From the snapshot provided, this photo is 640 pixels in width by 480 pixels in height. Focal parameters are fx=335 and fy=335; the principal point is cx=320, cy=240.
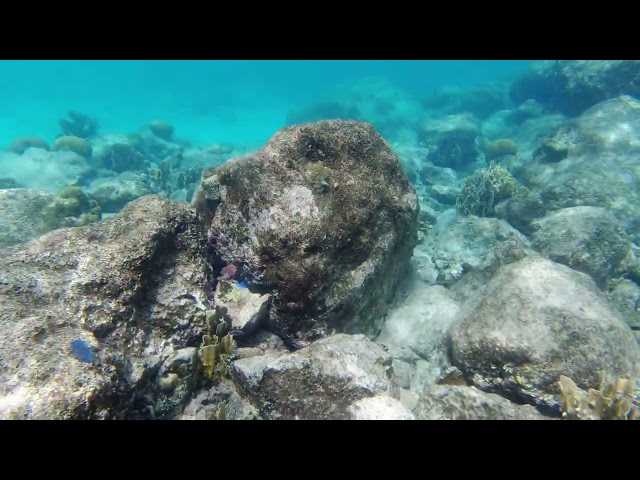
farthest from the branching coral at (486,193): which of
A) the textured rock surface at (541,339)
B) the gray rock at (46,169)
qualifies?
the gray rock at (46,169)

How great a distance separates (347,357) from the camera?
156 inches

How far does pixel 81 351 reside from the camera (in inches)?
121

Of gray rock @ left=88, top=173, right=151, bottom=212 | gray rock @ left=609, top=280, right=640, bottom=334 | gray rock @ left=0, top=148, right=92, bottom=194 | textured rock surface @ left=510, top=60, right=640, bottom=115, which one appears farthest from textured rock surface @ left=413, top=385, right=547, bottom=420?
textured rock surface @ left=510, top=60, right=640, bottom=115

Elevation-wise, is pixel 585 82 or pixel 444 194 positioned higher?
pixel 585 82

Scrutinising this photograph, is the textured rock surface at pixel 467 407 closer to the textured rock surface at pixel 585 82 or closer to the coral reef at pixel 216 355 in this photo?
the coral reef at pixel 216 355

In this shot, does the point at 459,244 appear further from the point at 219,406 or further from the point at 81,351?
the point at 81,351

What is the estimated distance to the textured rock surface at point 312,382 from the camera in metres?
3.67

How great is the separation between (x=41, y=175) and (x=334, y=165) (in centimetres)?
1707

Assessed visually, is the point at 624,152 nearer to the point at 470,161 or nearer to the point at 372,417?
the point at 470,161

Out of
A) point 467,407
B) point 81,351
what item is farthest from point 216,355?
point 467,407

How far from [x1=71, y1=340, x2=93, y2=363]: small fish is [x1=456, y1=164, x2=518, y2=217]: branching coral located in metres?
11.1

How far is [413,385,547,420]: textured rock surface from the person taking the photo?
3713 millimetres

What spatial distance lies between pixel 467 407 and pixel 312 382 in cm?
179
